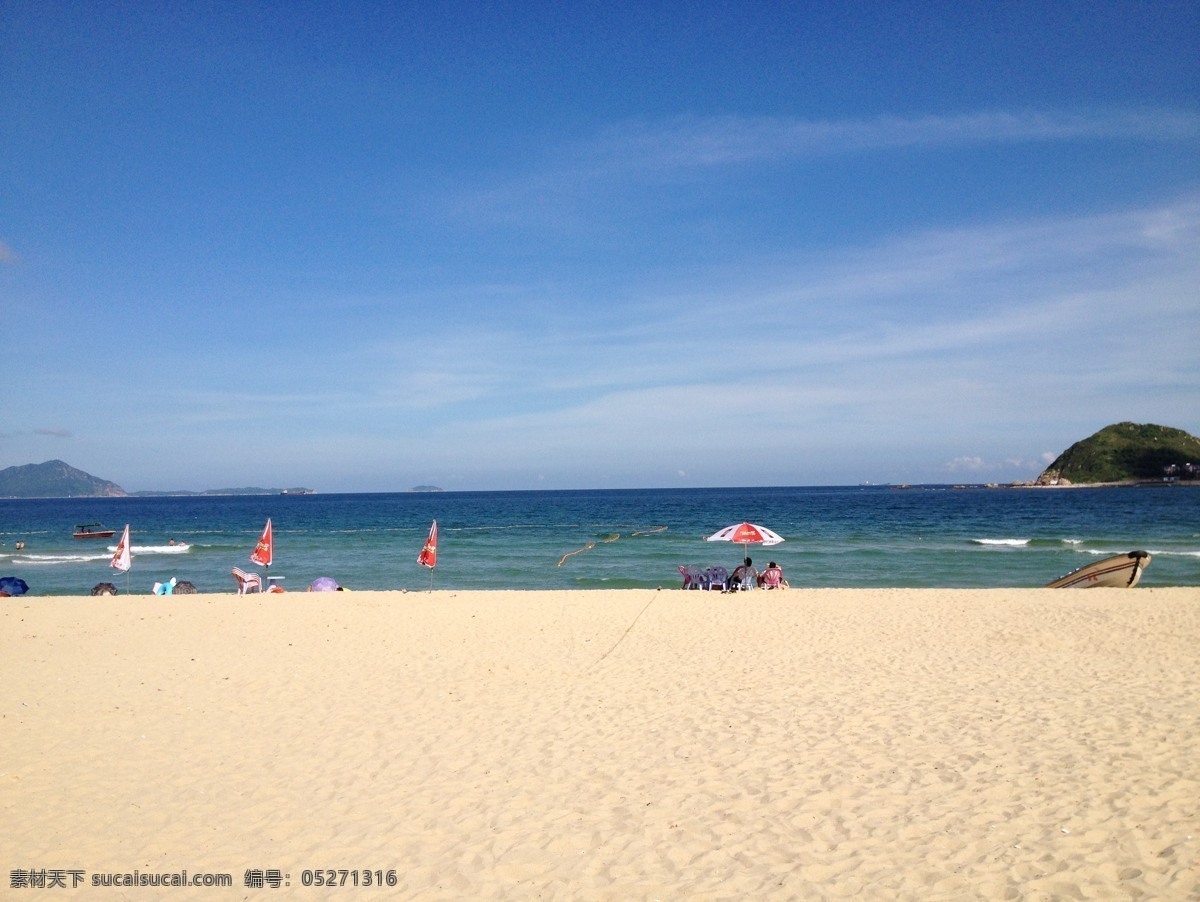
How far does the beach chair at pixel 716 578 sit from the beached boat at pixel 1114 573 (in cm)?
923

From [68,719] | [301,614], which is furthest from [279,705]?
[301,614]

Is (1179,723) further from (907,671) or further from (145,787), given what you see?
(145,787)

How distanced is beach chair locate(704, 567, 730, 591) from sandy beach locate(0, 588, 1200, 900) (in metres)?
7.37

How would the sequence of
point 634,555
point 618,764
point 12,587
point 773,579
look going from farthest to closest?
1. point 634,555
2. point 12,587
3. point 773,579
4. point 618,764

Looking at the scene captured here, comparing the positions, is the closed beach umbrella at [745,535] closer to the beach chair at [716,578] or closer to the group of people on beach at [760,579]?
the group of people on beach at [760,579]

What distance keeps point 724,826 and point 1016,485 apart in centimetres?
16886

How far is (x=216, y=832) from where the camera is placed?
5586 mm

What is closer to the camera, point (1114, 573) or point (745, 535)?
point (745, 535)

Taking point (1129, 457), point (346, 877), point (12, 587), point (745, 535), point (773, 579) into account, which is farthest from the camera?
point (1129, 457)

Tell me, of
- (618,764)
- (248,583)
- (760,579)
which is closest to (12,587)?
(248,583)

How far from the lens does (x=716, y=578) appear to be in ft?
68.5

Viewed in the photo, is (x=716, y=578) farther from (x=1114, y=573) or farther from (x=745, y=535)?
(x=1114, y=573)

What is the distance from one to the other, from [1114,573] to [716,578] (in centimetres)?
1058

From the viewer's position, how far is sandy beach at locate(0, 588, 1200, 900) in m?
4.90
